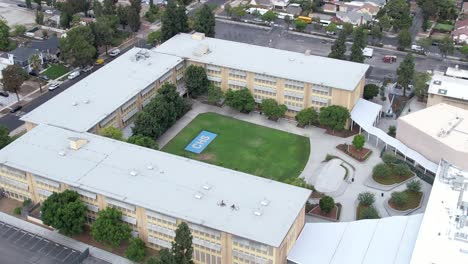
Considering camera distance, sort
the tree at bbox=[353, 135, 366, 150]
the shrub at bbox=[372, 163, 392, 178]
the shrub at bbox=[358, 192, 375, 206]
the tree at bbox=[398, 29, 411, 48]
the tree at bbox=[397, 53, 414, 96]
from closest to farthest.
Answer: the shrub at bbox=[358, 192, 375, 206] → the shrub at bbox=[372, 163, 392, 178] → the tree at bbox=[353, 135, 366, 150] → the tree at bbox=[397, 53, 414, 96] → the tree at bbox=[398, 29, 411, 48]

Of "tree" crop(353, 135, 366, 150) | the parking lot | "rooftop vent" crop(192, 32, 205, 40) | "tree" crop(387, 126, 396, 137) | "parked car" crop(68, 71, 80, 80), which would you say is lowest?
the parking lot

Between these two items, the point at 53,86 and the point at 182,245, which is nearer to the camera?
the point at 182,245

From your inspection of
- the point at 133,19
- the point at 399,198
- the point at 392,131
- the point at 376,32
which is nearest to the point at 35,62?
the point at 133,19

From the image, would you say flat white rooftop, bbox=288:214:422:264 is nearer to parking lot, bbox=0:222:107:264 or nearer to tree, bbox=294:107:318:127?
parking lot, bbox=0:222:107:264

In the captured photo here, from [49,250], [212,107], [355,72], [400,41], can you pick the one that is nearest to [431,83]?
[355,72]

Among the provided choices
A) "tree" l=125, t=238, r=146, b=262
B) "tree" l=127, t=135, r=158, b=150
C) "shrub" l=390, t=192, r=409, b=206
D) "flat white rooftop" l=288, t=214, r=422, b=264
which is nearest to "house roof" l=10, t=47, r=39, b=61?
"tree" l=127, t=135, r=158, b=150

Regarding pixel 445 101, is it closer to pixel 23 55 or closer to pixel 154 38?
pixel 154 38

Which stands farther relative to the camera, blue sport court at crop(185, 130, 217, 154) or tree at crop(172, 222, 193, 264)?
blue sport court at crop(185, 130, 217, 154)
